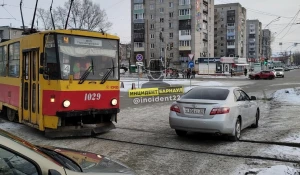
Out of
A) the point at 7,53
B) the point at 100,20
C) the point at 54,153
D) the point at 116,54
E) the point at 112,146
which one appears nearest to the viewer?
the point at 54,153

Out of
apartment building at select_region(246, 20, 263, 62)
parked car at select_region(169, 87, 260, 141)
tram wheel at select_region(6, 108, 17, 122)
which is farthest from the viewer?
apartment building at select_region(246, 20, 263, 62)

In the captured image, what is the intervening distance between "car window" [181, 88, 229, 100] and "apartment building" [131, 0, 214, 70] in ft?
256

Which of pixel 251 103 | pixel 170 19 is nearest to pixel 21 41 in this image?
pixel 251 103

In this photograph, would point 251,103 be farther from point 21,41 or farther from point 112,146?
point 21,41

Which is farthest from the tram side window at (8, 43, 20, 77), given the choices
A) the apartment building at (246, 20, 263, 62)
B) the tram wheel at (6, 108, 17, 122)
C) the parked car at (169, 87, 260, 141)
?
the apartment building at (246, 20, 263, 62)

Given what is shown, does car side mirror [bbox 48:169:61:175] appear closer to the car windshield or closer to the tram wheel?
the car windshield

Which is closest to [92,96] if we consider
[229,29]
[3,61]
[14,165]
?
[3,61]

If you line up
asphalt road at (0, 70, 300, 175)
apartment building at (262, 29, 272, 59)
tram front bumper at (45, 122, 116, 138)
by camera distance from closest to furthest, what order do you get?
asphalt road at (0, 70, 300, 175) → tram front bumper at (45, 122, 116, 138) → apartment building at (262, 29, 272, 59)

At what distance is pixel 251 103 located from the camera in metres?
10.6

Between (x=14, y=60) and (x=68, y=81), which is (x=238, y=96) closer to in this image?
(x=68, y=81)

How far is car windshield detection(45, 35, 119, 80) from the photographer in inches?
348

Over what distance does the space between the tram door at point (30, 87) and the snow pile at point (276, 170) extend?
5942mm

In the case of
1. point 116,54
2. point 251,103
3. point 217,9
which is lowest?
point 251,103

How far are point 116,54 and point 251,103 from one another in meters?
4.35
